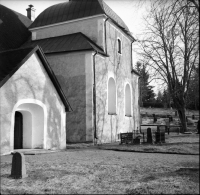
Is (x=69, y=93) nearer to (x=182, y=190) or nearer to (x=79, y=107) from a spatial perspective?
(x=79, y=107)

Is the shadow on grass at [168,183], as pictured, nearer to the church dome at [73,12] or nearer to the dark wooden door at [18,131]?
the dark wooden door at [18,131]

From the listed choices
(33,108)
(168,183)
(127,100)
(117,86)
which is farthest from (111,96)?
(168,183)

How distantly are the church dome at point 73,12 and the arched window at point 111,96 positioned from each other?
422cm

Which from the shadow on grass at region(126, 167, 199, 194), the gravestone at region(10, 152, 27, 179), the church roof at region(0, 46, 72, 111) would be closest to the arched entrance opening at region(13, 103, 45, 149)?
the church roof at region(0, 46, 72, 111)

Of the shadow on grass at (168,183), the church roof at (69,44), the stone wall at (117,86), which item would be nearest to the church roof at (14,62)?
the church roof at (69,44)

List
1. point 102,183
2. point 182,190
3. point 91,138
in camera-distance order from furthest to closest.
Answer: point 91,138 → point 102,183 → point 182,190

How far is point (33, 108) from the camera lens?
1377 centimetres

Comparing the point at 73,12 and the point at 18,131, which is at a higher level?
the point at 73,12

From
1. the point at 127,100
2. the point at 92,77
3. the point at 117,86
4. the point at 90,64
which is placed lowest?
the point at 127,100

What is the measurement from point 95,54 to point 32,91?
5.42 meters

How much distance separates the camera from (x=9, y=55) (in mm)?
13344

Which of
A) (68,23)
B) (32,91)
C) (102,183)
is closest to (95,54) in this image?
(68,23)

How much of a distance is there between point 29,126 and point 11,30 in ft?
33.3

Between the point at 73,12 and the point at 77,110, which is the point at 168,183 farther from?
the point at 73,12
